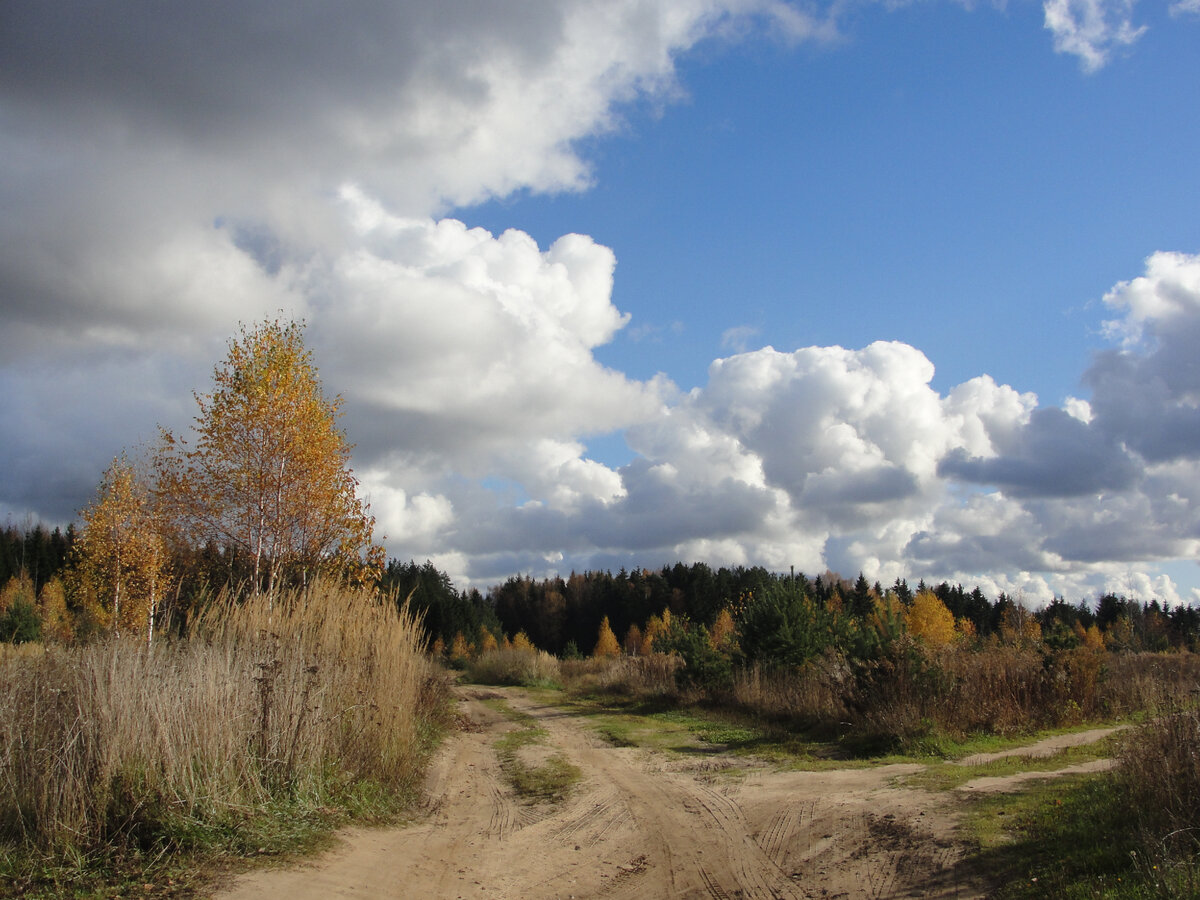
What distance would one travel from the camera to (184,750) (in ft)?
20.2

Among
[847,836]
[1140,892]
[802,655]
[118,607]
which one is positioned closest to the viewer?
[1140,892]

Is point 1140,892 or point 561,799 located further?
point 561,799

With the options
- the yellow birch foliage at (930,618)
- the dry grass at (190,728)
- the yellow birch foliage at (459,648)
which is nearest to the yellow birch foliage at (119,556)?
the dry grass at (190,728)

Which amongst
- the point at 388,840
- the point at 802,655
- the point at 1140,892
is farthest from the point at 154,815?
the point at 802,655

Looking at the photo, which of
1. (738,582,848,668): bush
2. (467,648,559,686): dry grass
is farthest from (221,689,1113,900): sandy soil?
(467,648,559,686): dry grass

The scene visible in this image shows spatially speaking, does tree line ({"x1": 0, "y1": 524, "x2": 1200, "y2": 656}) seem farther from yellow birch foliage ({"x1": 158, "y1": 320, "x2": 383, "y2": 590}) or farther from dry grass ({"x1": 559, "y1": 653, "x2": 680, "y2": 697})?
yellow birch foliage ({"x1": 158, "y1": 320, "x2": 383, "y2": 590})

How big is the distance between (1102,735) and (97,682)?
47.4ft

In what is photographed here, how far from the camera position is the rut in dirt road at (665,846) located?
583cm

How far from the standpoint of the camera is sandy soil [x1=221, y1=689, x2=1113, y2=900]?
5809 millimetres

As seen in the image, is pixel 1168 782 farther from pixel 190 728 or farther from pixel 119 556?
pixel 119 556

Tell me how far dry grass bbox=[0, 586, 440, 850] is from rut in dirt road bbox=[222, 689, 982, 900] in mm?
978

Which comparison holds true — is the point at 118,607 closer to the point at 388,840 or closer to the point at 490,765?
the point at 490,765

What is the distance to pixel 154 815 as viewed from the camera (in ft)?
18.7

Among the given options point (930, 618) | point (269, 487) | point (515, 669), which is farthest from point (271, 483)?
point (930, 618)
